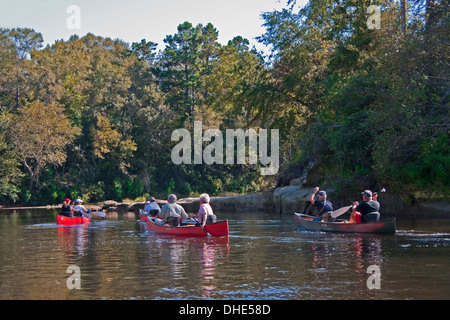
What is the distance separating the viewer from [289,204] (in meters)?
32.1

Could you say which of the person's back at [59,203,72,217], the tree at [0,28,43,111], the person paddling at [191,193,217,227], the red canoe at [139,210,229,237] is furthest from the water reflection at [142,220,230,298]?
the tree at [0,28,43,111]

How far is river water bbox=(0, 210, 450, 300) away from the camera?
9.55 metres

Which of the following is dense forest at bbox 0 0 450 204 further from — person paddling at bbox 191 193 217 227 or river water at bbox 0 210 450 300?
person paddling at bbox 191 193 217 227

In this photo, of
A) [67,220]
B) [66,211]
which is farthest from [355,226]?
[66,211]

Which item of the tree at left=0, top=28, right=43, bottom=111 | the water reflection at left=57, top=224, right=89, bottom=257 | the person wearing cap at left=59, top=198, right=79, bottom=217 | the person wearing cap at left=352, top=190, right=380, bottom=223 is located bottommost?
the water reflection at left=57, top=224, right=89, bottom=257

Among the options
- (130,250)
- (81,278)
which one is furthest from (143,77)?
(81,278)

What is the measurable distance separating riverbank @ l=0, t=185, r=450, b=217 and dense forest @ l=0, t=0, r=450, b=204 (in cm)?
97

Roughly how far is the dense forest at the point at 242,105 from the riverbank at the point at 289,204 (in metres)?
0.97

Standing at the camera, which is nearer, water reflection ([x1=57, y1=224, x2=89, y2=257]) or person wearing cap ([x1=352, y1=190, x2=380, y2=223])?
water reflection ([x1=57, y1=224, x2=89, y2=257])

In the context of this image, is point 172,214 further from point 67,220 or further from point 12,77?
point 12,77

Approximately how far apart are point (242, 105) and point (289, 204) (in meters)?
9.09

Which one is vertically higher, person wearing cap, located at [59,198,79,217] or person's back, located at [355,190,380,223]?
person's back, located at [355,190,380,223]

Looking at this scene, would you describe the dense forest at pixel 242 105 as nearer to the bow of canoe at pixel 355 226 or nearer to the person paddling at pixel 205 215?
the bow of canoe at pixel 355 226

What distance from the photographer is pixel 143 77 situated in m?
57.1
